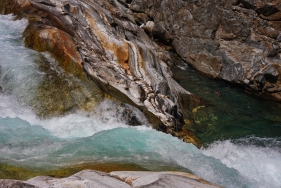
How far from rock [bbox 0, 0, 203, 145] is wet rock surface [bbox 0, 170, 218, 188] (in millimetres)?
5611

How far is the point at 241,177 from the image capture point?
340 inches

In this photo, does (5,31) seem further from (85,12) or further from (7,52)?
(85,12)

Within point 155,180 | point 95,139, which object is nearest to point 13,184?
point 155,180

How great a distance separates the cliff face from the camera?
19484mm

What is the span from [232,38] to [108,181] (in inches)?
734

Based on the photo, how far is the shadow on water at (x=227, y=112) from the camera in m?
14.1

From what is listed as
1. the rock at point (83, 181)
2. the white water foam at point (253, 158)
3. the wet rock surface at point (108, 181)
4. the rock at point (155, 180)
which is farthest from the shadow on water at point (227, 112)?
the rock at point (83, 181)

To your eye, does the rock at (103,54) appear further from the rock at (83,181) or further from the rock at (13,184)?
the rock at (13,184)

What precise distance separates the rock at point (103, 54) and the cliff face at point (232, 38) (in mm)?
5565

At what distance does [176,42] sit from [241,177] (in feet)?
54.6

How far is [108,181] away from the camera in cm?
536

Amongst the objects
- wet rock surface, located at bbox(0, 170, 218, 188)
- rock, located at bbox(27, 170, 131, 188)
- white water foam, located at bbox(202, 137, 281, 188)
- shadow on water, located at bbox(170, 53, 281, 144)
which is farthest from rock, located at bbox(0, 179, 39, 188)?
shadow on water, located at bbox(170, 53, 281, 144)

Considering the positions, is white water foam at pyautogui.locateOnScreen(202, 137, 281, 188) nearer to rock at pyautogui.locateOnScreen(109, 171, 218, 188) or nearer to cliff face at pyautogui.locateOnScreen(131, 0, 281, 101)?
rock at pyautogui.locateOnScreen(109, 171, 218, 188)

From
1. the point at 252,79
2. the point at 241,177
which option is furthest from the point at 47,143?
the point at 252,79
